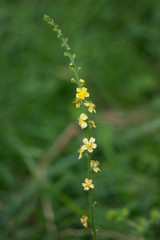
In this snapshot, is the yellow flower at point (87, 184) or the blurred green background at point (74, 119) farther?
the blurred green background at point (74, 119)

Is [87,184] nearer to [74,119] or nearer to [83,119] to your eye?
[83,119]

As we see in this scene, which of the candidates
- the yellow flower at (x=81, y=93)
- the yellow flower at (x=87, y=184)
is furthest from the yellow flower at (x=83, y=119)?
the yellow flower at (x=87, y=184)

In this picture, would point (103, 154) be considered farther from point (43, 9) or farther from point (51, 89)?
point (43, 9)

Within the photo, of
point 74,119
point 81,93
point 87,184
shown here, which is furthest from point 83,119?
point 74,119

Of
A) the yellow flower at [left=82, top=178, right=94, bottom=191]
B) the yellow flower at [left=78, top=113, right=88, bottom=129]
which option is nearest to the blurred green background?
the yellow flower at [left=82, top=178, right=94, bottom=191]

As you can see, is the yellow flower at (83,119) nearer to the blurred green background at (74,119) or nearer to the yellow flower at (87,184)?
the yellow flower at (87,184)

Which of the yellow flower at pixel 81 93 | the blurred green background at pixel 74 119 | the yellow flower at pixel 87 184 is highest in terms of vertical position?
the blurred green background at pixel 74 119

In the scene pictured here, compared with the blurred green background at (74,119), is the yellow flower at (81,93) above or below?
below

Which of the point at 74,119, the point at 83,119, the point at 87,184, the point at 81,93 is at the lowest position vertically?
the point at 87,184
